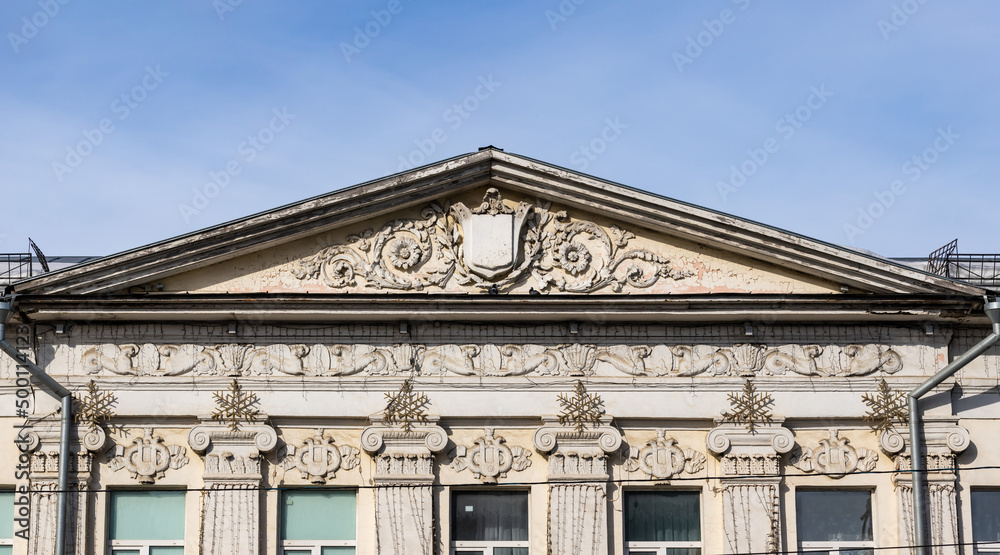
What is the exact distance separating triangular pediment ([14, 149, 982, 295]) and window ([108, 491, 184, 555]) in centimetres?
213

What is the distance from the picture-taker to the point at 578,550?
47.5ft

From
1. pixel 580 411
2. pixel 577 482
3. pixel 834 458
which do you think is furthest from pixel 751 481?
pixel 580 411

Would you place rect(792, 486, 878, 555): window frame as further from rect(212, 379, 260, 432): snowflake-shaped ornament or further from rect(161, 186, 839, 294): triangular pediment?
rect(212, 379, 260, 432): snowflake-shaped ornament

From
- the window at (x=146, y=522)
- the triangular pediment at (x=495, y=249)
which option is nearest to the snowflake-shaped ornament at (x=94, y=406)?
the window at (x=146, y=522)

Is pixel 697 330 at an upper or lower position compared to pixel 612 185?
lower

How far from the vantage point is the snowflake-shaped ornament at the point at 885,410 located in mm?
14875

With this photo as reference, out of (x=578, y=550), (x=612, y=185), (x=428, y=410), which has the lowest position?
(x=578, y=550)

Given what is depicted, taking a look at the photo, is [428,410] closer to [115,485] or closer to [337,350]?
[337,350]

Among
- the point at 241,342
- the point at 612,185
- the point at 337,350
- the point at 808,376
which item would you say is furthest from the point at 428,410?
the point at 808,376

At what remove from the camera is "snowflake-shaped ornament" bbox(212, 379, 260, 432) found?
1469 centimetres

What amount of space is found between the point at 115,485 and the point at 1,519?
1232 mm

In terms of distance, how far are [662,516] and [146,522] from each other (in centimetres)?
528

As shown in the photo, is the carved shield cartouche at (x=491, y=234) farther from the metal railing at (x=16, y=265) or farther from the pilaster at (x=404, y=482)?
the metal railing at (x=16, y=265)

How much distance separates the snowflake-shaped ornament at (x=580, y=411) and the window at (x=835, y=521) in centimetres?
224
